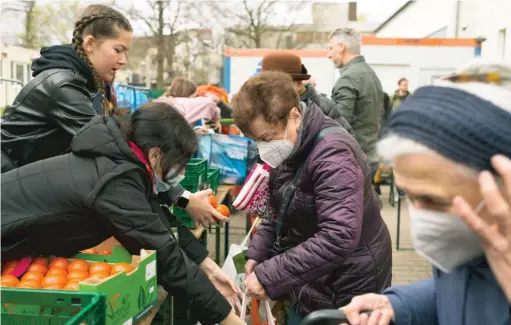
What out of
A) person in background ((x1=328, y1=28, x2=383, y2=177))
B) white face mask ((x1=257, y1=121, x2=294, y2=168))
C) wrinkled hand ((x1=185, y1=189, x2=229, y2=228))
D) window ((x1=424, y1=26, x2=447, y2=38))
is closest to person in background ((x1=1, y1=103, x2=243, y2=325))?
white face mask ((x1=257, y1=121, x2=294, y2=168))

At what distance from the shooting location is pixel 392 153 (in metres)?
1.21

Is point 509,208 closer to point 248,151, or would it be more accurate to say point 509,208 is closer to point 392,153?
point 392,153

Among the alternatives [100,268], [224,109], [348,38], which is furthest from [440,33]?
[100,268]

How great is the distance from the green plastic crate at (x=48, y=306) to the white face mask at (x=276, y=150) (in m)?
0.93

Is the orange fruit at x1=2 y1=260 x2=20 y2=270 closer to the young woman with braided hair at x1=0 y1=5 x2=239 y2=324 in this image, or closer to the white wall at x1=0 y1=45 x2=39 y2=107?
the young woman with braided hair at x1=0 y1=5 x2=239 y2=324

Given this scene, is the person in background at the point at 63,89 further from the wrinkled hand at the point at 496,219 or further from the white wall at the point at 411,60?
the white wall at the point at 411,60

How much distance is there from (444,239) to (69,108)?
2.17 m

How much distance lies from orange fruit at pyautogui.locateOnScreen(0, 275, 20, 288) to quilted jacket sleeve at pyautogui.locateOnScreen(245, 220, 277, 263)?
110cm

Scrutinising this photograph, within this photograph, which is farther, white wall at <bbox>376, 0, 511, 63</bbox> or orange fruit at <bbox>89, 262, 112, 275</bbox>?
white wall at <bbox>376, 0, 511, 63</bbox>

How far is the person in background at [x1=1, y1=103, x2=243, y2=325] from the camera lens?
6.88 ft

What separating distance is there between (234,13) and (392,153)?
21.3 metres

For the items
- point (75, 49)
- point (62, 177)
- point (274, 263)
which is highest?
point (75, 49)

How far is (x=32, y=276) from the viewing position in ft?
6.63

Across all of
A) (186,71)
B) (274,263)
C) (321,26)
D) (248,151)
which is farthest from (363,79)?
(321,26)
